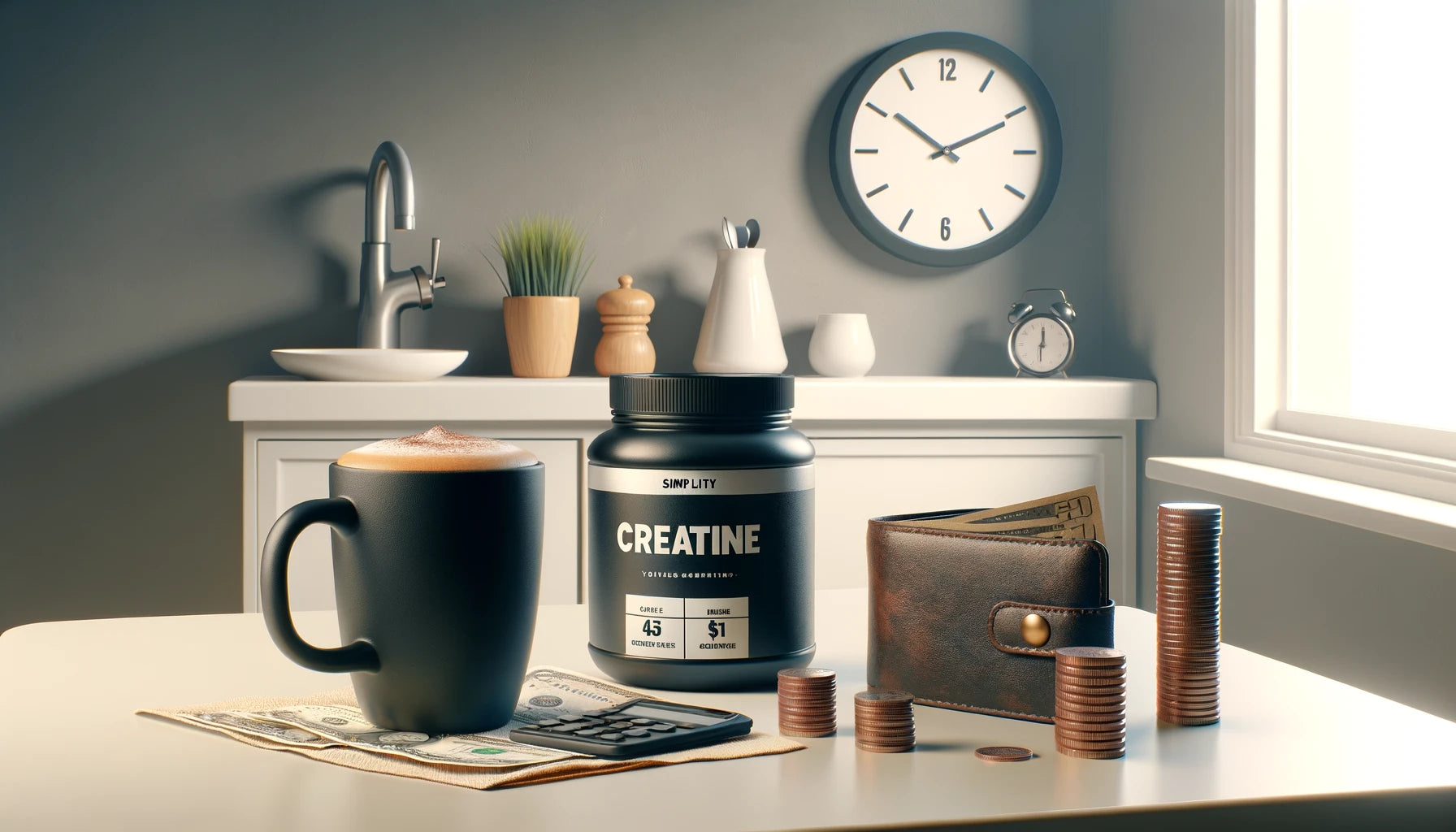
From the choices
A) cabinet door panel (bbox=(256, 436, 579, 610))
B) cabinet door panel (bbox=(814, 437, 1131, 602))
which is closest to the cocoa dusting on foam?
cabinet door panel (bbox=(256, 436, 579, 610))

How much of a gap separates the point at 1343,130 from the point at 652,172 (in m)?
1.33

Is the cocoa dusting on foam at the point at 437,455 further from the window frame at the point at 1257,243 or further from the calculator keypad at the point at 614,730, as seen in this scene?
the window frame at the point at 1257,243

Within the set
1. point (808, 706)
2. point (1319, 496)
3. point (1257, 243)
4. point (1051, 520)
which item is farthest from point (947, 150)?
point (808, 706)

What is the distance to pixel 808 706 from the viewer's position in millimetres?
629

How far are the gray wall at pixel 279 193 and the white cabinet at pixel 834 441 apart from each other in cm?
33

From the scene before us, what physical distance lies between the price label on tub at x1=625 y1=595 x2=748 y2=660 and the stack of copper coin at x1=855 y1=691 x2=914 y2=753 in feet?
0.35

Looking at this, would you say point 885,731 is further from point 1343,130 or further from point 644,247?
point 644,247

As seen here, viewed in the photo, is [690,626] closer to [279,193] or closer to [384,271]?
[384,271]

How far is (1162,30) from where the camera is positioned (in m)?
2.50

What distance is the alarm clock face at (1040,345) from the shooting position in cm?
260

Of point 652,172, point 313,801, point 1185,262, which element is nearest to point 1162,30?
point 1185,262

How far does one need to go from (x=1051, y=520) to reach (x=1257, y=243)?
168 cm

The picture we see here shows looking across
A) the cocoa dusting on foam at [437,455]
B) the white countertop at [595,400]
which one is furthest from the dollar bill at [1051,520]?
the white countertop at [595,400]

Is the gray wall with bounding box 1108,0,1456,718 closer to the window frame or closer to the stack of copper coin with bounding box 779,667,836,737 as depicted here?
the window frame
